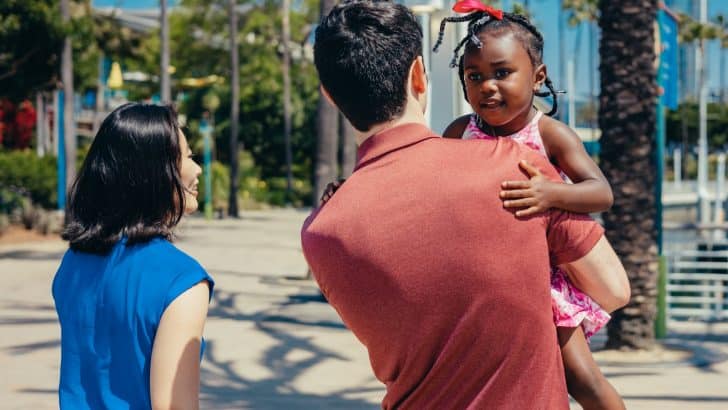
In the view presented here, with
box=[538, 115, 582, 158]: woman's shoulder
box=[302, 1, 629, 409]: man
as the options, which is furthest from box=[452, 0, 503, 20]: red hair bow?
box=[302, 1, 629, 409]: man

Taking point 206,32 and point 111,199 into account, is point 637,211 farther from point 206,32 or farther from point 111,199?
point 206,32

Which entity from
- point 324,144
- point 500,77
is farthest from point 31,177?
point 500,77

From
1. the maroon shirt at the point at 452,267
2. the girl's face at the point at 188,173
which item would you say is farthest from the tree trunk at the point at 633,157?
the maroon shirt at the point at 452,267

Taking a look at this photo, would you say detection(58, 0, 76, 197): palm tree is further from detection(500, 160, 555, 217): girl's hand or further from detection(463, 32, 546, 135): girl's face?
detection(500, 160, 555, 217): girl's hand

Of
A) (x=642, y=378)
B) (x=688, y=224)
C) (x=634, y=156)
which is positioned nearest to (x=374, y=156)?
(x=642, y=378)

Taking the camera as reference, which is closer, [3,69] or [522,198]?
[522,198]

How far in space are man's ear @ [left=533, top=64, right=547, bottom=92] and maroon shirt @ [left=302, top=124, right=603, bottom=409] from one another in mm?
605

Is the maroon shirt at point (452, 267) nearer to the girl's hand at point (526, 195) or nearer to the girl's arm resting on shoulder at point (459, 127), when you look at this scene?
the girl's hand at point (526, 195)

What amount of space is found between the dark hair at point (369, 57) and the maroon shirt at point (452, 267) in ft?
0.38

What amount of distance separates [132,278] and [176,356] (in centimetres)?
22

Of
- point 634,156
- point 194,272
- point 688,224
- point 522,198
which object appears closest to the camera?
point 522,198

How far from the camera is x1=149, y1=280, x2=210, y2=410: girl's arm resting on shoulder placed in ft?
7.82

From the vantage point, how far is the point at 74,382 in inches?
101

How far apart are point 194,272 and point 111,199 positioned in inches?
12.7
